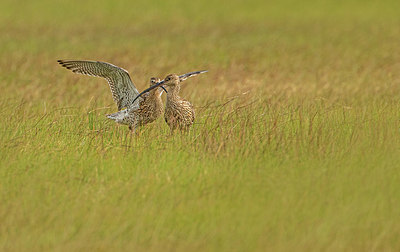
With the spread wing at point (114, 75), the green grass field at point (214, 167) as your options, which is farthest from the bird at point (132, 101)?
the green grass field at point (214, 167)

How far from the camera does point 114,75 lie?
1048 centimetres

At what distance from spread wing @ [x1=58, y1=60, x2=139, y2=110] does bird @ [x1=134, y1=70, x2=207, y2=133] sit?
0.45 metres

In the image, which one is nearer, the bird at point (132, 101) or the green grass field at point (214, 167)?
the green grass field at point (214, 167)

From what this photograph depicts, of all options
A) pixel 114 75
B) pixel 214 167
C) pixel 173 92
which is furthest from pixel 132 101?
pixel 214 167

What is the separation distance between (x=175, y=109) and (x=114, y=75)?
42.1 inches

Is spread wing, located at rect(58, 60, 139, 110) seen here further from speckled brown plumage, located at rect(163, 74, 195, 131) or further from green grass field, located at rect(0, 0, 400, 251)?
speckled brown plumage, located at rect(163, 74, 195, 131)

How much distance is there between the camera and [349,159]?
323 inches

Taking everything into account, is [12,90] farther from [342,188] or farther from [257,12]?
[257,12]

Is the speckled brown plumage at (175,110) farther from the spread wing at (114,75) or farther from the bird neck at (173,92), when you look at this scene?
the spread wing at (114,75)

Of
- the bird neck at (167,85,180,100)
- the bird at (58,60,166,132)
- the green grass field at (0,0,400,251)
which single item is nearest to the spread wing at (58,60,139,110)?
the bird at (58,60,166,132)

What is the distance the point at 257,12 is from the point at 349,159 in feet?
92.6

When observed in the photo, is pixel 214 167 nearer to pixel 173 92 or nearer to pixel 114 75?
pixel 173 92

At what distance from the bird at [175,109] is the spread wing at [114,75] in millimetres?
454

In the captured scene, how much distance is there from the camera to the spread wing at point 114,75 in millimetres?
10258
